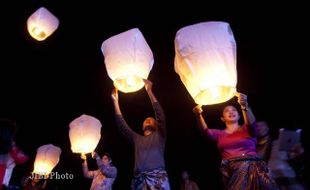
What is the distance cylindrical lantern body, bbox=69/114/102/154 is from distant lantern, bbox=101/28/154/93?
125cm

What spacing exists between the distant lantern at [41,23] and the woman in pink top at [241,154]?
150 inches

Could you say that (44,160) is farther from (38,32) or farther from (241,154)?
(241,154)

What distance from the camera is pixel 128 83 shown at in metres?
3.49

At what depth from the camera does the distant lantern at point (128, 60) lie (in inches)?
129

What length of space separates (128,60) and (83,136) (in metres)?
1.60

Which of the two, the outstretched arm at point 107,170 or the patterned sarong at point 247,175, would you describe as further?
the outstretched arm at point 107,170

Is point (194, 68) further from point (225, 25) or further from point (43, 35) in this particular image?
point (43, 35)

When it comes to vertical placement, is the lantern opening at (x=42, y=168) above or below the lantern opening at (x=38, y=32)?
below

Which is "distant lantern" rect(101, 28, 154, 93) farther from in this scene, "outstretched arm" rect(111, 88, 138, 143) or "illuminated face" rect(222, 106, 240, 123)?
"illuminated face" rect(222, 106, 240, 123)

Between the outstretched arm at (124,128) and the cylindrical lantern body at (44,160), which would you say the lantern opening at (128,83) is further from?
the cylindrical lantern body at (44,160)

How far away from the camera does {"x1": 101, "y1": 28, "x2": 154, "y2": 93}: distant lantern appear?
3283mm

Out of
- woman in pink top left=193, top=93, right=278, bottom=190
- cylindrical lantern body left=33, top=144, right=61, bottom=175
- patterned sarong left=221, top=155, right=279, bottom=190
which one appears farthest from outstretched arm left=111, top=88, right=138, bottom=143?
cylindrical lantern body left=33, top=144, right=61, bottom=175

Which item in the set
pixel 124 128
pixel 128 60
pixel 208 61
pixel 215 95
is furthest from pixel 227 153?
pixel 128 60

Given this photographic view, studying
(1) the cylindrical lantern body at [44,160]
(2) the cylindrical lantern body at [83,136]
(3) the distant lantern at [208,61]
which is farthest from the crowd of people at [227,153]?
(1) the cylindrical lantern body at [44,160]
